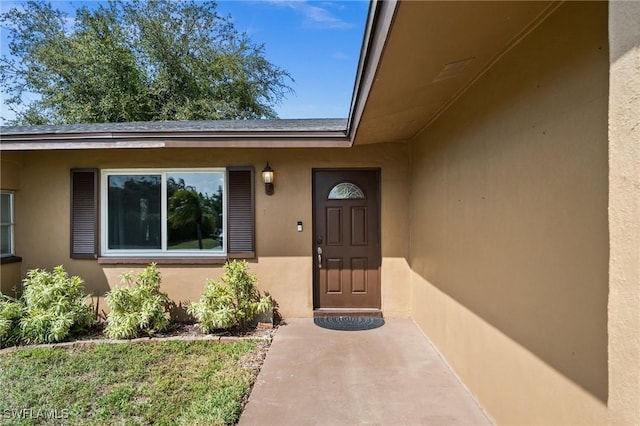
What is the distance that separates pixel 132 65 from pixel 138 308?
13.6m

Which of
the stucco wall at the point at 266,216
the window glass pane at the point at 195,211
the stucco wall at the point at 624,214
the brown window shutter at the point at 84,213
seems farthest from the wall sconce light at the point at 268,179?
the stucco wall at the point at 624,214

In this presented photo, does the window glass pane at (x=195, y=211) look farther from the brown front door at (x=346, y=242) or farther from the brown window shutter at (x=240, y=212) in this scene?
the brown front door at (x=346, y=242)

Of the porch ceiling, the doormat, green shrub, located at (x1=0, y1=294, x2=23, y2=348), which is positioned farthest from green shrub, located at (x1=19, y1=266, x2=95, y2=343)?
the porch ceiling

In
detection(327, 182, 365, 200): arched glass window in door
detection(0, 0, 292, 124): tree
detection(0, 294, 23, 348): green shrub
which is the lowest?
detection(0, 294, 23, 348): green shrub

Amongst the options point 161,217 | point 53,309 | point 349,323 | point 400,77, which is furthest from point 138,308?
point 400,77

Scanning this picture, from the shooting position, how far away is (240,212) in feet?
16.2

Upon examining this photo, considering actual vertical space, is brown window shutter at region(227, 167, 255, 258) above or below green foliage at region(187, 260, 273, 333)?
above

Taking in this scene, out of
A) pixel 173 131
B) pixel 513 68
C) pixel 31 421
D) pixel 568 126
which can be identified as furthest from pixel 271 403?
pixel 173 131

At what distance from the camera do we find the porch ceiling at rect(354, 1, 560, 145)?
1707mm

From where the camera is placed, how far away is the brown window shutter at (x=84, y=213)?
497cm

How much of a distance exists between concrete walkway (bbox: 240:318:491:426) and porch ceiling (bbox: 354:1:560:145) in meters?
2.51

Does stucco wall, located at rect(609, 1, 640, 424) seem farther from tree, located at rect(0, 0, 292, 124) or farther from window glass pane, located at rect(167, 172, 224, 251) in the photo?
tree, located at rect(0, 0, 292, 124)

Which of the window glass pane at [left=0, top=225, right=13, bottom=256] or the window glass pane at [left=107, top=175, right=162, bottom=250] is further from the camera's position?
the window glass pane at [left=107, top=175, right=162, bottom=250]

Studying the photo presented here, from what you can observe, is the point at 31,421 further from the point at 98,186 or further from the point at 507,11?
the point at 507,11
